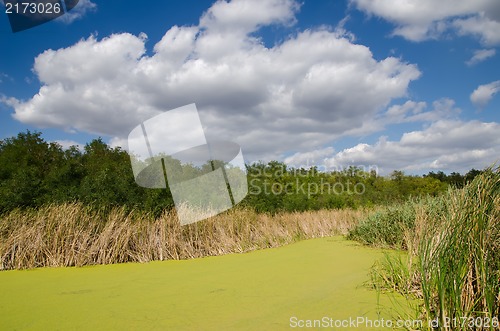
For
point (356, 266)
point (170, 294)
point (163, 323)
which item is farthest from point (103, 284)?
point (356, 266)

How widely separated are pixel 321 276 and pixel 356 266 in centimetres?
79

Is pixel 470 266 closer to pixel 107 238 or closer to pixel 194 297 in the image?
pixel 194 297

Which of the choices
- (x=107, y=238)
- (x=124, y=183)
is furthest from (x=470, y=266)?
(x=124, y=183)

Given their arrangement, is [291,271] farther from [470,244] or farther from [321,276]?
[470,244]

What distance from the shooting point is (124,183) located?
39.5 feet

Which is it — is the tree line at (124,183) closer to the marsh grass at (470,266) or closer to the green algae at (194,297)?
the marsh grass at (470,266)

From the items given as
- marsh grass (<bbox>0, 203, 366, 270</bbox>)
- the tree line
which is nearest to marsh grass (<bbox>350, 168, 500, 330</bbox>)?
the tree line

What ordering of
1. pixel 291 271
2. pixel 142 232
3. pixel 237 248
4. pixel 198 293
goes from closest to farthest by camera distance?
pixel 198 293 < pixel 291 271 < pixel 142 232 < pixel 237 248

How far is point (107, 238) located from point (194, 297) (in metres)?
3.45

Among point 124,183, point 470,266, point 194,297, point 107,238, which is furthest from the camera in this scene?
point 124,183

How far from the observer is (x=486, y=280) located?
1.92 m

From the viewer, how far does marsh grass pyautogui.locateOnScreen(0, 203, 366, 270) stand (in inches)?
225

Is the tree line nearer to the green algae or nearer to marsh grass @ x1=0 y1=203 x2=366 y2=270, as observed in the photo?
the green algae

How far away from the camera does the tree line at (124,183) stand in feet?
37.3
